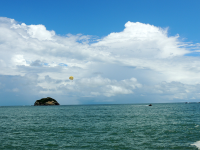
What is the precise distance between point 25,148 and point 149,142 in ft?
62.0

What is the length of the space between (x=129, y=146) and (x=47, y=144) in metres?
12.8

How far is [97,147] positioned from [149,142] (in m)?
8.52

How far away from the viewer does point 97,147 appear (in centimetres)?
2362

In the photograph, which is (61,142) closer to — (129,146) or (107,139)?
(107,139)

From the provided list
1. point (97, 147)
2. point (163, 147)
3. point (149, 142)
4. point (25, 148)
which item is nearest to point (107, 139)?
point (97, 147)

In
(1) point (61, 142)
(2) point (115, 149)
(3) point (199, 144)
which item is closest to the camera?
(2) point (115, 149)

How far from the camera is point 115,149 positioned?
895 inches

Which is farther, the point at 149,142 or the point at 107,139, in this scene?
the point at 107,139

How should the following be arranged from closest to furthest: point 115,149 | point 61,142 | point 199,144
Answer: point 115,149 < point 199,144 < point 61,142

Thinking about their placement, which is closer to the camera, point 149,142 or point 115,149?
point 115,149

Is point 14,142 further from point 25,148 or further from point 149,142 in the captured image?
point 149,142

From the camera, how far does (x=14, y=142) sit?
27062 millimetres

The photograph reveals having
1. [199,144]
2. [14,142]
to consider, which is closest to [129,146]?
[199,144]

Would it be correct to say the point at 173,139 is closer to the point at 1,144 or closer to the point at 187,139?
the point at 187,139
